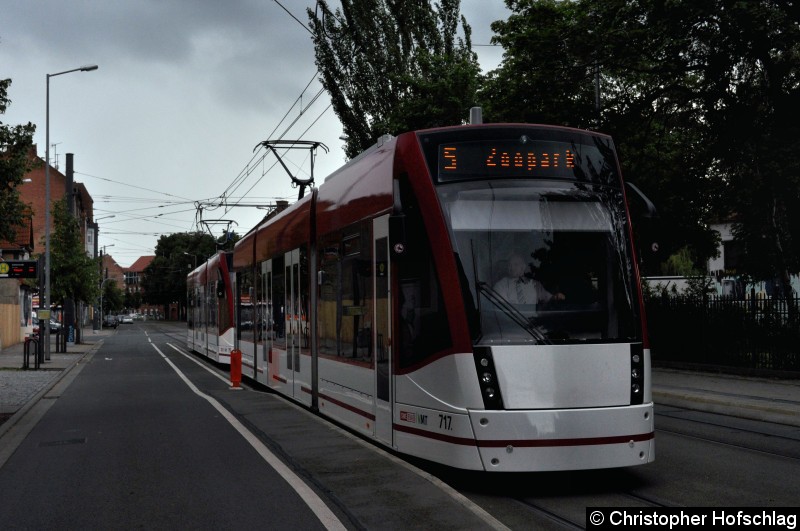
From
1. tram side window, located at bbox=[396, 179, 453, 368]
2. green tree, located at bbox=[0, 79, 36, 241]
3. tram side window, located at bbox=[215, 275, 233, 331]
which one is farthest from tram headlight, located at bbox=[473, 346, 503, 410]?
tram side window, located at bbox=[215, 275, 233, 331]

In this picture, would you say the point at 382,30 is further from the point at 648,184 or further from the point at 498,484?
the point at 498,484

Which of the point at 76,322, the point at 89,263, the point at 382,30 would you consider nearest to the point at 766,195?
the point at 382,30

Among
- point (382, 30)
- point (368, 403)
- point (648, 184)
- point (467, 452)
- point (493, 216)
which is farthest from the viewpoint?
point (382, 30)

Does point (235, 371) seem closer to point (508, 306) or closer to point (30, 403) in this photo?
point (30, 403)

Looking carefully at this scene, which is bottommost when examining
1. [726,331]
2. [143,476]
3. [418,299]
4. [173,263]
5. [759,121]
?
[143,476]

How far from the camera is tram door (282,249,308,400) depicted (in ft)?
46.5

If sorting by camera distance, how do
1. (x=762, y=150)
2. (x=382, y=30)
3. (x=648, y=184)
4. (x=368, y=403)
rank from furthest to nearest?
1. (x=382, y=30)
2. (x=648, y=184)
3. (x=762, y=150)
4. (x=368, y=403)

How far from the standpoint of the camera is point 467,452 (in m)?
7.72

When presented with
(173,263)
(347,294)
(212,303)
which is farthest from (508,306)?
(173,263)

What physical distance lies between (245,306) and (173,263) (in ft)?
347

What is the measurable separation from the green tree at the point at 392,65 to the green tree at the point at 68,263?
1611cm

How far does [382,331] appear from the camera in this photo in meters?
9.50

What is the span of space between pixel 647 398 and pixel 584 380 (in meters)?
0.64

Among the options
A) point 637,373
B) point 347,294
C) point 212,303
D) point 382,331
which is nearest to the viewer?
point 637,373
